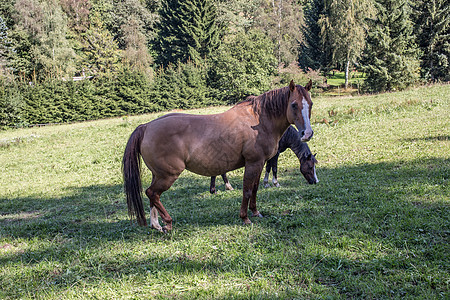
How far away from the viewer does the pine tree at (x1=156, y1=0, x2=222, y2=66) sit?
1868 inches

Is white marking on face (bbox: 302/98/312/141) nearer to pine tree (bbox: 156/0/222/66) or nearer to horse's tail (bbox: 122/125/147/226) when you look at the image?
horse's tail (bbox: 122/125/147/226)

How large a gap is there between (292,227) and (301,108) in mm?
1952

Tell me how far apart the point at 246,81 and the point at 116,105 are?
1671 centimetres

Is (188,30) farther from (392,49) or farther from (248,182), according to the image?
(248,182)

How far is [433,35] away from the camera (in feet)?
119

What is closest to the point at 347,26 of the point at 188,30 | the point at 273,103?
the point at 188,30

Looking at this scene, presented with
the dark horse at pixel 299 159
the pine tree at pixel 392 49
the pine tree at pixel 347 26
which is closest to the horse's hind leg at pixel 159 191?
the dark horse at pixel 299 159

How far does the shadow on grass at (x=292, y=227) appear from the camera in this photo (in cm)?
371

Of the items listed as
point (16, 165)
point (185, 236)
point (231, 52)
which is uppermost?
point (231, 52)

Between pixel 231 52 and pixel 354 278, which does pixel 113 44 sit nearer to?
pixel 231 52

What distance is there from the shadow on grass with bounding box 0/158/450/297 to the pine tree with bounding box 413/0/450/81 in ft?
120

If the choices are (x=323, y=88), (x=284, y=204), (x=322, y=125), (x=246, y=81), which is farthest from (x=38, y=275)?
(x=323, y=88)

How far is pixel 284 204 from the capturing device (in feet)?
20.6

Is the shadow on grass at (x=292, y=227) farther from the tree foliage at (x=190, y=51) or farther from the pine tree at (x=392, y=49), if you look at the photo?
the pine tree at (x=392, y=49)
